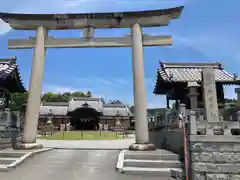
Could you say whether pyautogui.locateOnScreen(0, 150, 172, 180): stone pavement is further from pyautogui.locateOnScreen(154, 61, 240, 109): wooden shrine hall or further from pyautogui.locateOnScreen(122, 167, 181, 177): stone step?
pyautogui.locateOnScreen(154, 61, 240, 109): wooden shrine hall

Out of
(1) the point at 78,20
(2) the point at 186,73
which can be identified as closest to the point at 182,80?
(2) the point at 186,73

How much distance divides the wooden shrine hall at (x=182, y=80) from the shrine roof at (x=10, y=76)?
10.9 m

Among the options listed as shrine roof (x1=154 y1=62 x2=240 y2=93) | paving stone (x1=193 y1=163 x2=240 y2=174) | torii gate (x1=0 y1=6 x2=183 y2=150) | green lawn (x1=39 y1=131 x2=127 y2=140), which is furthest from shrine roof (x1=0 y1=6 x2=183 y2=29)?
green lawn (x1=39 y1=131 x2=127 y2=140)

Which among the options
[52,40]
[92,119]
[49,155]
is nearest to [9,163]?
[49,155]

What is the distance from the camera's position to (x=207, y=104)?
996 cm

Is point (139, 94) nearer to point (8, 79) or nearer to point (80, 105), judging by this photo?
point (8, 79)

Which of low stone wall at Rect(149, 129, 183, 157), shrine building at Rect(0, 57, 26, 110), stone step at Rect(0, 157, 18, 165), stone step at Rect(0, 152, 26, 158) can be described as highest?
shrine building at Rect(0, 57, 26, 110)

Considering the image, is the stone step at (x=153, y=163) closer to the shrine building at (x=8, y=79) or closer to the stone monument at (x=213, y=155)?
the stone monument at (x=213, y=155)

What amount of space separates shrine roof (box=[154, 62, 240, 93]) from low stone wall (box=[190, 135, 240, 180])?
10015mm

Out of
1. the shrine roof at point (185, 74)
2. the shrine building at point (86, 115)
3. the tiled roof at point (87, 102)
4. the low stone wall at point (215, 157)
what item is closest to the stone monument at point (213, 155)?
the low stone wall at point (215, 157)

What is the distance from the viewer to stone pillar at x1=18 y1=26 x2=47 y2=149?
471 inches

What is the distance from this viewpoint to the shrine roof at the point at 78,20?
42.6ft

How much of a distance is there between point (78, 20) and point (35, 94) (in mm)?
4651

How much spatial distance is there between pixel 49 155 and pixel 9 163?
72.2 inches
